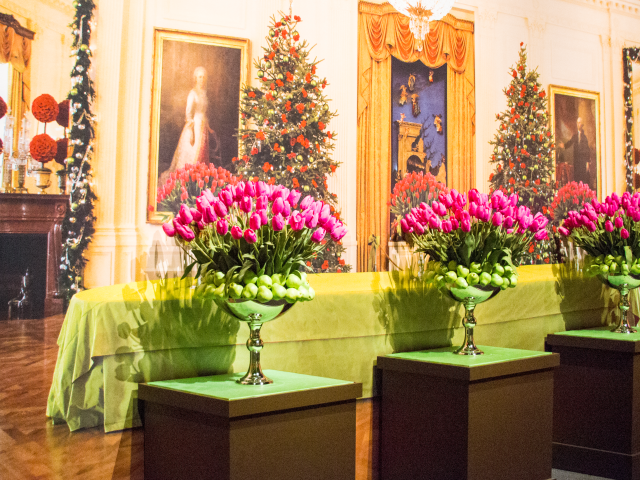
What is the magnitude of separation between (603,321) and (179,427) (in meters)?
3.14

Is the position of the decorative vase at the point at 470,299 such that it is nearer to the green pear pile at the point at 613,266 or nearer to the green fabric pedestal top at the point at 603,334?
the green fabric pedestal top at the point at 603,334

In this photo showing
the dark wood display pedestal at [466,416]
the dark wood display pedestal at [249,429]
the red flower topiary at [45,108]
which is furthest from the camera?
the red flower topiary at [45,108]

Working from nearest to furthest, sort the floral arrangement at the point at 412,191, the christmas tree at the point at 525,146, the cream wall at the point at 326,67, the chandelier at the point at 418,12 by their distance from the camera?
1. the cream wall at the point at 326,67
2. the chandelier at the point at 418,12
3. the floral arrangement at the point at 412,191
4. the christmas tree at the point at 525,146

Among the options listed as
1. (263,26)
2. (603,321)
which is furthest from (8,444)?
(603,321)

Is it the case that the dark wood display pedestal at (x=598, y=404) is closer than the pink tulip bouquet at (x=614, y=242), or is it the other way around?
the dark wood display pedestal at (x=598, y=404)

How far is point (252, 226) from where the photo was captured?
2.12m

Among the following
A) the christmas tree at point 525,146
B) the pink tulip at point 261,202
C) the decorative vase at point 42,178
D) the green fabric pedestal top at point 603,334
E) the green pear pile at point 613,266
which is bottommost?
the green fabric pedestal top at point 603,334

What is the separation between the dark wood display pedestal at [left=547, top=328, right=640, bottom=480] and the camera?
3357mm

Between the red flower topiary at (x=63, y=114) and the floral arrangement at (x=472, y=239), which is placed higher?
the red flower topiary at (x=63, y=114)

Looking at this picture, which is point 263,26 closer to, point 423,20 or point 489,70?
point 423,20

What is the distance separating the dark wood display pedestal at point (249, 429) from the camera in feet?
6.31

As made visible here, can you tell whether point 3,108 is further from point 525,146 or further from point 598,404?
point 525,146

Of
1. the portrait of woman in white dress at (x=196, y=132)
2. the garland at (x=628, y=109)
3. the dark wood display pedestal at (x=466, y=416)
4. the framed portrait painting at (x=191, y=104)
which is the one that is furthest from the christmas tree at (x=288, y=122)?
the garland at (x=628, y=109)

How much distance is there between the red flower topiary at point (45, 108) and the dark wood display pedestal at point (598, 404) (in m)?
2.95
